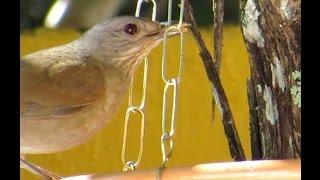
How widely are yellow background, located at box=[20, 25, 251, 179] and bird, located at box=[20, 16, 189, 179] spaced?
1557mm

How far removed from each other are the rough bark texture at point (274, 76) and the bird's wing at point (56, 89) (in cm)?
53

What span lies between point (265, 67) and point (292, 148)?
0.89 ft

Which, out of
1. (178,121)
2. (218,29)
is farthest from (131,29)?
(178,121)

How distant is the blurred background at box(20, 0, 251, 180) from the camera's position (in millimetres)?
4383

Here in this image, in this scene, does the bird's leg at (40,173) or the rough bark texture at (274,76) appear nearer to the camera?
the rough bark texture at (274,76)

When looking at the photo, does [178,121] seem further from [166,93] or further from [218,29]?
[166,93]

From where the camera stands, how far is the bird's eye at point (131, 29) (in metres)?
2.76

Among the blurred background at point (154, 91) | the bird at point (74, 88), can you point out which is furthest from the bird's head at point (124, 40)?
the blurred background at point (154, 91)

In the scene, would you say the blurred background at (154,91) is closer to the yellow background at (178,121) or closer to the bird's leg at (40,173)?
the yellow background at (178,121)

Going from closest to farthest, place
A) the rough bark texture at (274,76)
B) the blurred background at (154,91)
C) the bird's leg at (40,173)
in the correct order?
the rough bark texture at (274,76) < the bird's leg at (40,173) < the blurred background at (154,91)

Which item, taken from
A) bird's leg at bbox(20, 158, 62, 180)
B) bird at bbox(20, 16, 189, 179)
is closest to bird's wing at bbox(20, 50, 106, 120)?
bird at bbox(20, 16, 189, 179)

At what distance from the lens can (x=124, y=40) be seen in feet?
9.31

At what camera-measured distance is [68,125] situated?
250 cm
